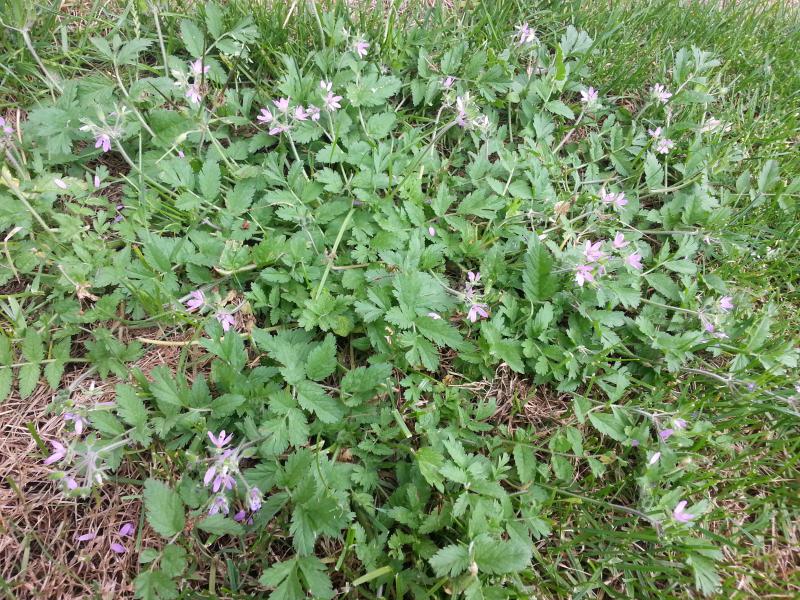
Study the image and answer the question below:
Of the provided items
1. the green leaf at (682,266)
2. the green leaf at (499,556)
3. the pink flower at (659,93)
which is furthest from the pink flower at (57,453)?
the pink flower at (659,93)

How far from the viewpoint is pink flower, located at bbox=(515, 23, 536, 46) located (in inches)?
115

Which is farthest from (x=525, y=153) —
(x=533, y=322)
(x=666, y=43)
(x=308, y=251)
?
(x=666, y=43)

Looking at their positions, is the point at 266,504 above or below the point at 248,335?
below

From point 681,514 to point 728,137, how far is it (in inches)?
90.2

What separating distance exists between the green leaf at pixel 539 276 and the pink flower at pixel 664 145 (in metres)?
1.05

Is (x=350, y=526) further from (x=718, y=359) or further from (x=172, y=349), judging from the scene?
(x=718, y=359)

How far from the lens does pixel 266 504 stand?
75.2 inches

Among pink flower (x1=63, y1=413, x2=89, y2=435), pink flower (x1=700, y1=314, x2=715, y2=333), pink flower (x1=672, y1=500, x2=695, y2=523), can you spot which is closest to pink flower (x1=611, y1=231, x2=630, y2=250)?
pink flower (x1=700, y1=314, x2=715, y2=333)

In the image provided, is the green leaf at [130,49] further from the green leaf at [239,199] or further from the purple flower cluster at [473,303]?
the purple flower cluster at [473,303]

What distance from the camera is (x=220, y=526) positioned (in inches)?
74.0

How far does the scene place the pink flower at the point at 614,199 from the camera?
102 inches

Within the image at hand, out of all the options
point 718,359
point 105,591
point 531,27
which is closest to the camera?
point 105,591

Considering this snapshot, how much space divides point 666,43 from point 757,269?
1.57 metres

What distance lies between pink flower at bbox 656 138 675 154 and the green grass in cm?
45
